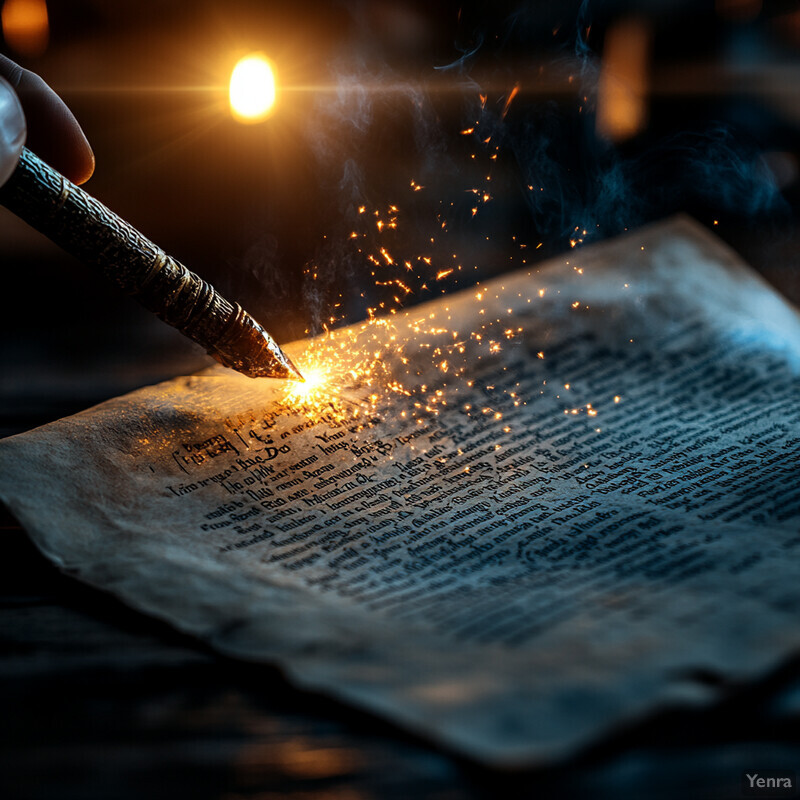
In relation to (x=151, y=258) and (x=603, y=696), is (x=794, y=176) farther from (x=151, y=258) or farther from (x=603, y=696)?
(x=603, y=696)

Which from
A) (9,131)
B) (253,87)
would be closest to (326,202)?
(253,87)

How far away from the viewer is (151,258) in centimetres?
64

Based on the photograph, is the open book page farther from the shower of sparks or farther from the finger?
the finger

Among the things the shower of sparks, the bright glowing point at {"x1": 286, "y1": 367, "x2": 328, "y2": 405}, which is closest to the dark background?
the shower of sparks

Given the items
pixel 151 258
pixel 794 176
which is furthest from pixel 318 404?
pixel 794 176

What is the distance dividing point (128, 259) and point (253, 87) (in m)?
0.70

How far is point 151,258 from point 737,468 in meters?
0.48

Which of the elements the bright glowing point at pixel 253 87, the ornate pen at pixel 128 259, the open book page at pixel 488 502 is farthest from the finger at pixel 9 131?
the bright glowing point at pixel 253 87

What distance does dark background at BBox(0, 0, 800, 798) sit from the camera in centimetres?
34

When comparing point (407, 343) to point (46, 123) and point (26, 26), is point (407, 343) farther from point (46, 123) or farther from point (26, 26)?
point (26, 26)

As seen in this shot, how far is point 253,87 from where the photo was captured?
1.23m

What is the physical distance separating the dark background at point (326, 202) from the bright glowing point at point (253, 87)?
26mm

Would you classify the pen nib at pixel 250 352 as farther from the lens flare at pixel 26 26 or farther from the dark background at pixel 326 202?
the lens flare at pixel 26 26

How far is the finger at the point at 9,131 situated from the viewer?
1.78ft
